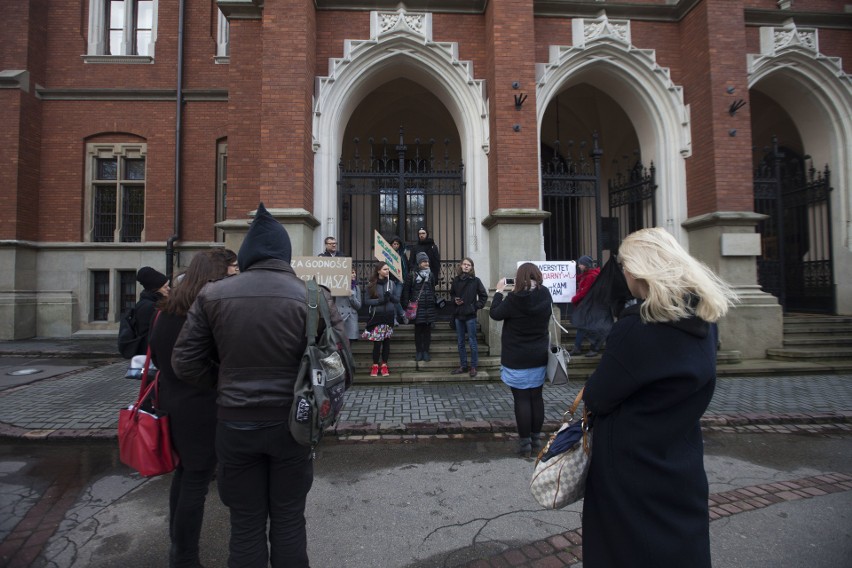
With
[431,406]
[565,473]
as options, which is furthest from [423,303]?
[565,473]

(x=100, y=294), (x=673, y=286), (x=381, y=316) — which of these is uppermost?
(x=100, y=294)

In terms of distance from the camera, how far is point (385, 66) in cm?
947

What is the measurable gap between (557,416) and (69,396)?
7071mm

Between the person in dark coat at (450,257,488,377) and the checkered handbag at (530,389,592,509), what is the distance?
537cm

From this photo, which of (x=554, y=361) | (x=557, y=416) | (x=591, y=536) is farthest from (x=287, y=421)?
(x=557, y=416)

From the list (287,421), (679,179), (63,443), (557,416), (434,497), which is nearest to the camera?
(287,421)

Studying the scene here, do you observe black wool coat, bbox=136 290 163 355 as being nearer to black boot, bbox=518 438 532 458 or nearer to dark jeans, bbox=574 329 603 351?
black boot, bbox=518 438 532 458

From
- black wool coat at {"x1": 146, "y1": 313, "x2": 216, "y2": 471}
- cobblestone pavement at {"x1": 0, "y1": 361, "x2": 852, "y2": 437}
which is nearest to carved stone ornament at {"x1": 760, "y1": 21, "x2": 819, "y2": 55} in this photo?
cobblestone pavement at {"x1": 0, "y1": 361, "x2": 852, "y2": 437}

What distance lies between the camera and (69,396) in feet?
21.3

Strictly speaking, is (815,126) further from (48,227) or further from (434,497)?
(48,227)

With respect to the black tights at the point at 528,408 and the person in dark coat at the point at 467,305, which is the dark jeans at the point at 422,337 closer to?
the person in dark coat at the point at 467,305

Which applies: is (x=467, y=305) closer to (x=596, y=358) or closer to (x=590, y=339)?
(x=590, y=339)

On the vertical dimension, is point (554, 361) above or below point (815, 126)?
below

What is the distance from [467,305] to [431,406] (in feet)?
6.27
